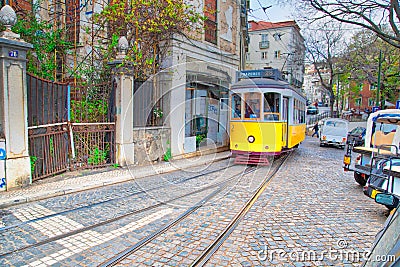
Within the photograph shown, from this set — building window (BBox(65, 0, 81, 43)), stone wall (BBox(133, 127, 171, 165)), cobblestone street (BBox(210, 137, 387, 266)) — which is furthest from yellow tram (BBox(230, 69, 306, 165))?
building window (BBox(65, 0, 81, 43))

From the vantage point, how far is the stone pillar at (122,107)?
9.61 metres

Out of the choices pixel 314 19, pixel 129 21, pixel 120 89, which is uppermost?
pixel 314 19

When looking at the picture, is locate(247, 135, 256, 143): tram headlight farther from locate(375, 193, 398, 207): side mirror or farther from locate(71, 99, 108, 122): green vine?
locate(375, 193, 398, 207): side mirror

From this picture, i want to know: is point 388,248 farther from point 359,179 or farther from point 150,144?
point 150,144

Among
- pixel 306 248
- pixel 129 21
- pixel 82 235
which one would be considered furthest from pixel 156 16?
pixel 306 248

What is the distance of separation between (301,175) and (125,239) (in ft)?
22.7

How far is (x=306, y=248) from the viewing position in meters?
4.38

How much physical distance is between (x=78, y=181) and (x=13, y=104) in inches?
93.2

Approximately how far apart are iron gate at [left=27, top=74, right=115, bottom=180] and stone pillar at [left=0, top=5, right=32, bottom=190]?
0.39 metres

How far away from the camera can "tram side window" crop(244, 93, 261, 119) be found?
10938mm

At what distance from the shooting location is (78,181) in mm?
7691

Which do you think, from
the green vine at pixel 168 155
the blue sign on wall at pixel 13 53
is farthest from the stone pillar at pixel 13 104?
the green vine at pixel 168 155

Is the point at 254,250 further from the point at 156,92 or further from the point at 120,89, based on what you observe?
the point at 156,92

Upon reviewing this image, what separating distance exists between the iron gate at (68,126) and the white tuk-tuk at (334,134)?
14930 millimetres
